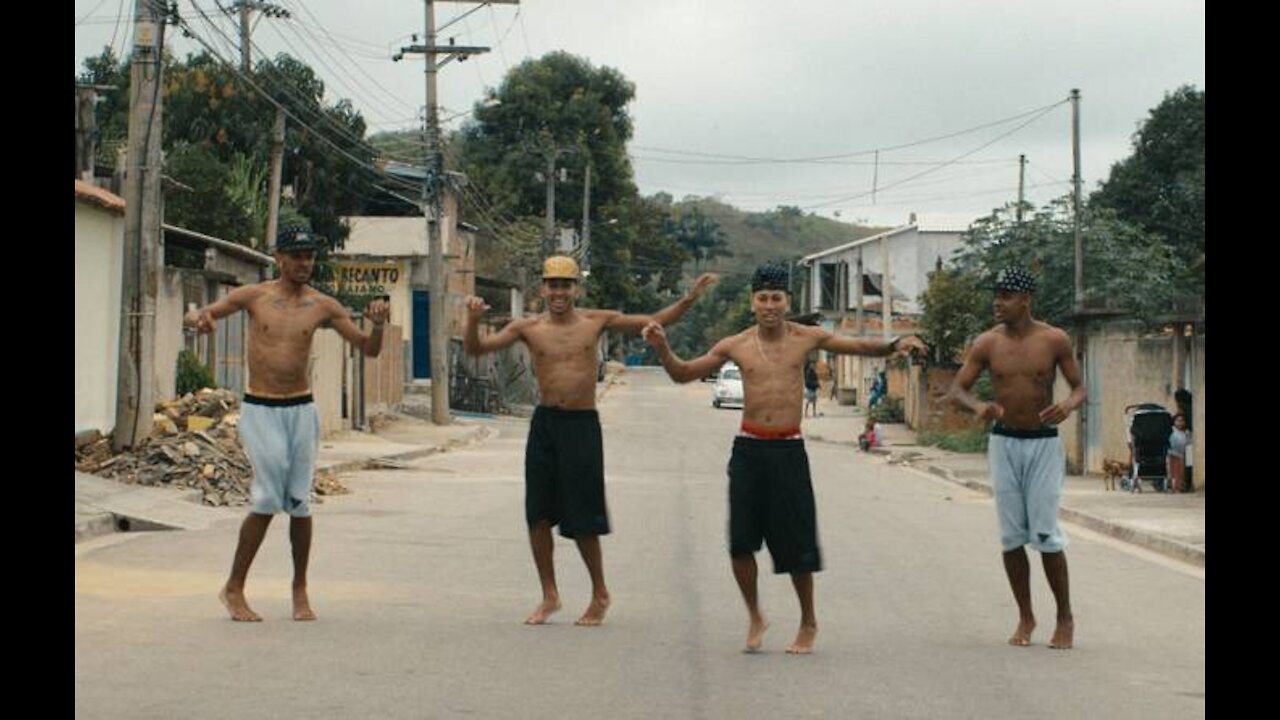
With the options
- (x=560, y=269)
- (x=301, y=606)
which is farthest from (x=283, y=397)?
(x=560, y=269)

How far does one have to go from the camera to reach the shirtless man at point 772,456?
9.60 m

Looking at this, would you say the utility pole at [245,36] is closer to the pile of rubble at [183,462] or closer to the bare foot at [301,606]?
the pile of rubble at [183,462]

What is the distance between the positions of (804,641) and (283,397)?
324 centimetres

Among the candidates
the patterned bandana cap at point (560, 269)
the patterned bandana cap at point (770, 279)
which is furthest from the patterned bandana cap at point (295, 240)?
the patterned bandana cap at point (770, 279)

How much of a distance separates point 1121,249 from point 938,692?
34.1m

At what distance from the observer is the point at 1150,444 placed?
918 inches

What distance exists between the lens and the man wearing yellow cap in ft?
33.9

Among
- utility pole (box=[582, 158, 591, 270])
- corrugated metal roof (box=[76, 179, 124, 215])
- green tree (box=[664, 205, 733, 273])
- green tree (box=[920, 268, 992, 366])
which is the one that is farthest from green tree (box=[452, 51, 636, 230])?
corrugated metal roof (box=[76, 179, 124, 215])

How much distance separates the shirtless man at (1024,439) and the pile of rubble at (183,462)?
10.5 meters

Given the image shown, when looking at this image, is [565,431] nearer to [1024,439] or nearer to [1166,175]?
[1024,439]

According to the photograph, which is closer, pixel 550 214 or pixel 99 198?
pixel 99 198
